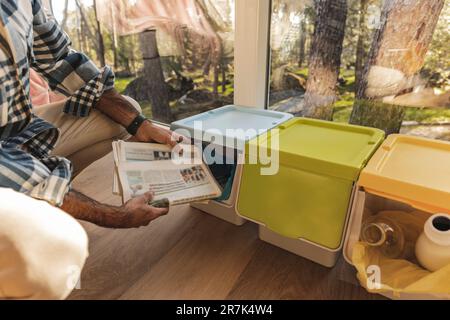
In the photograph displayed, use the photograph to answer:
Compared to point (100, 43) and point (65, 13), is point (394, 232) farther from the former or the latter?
point (65, 13)

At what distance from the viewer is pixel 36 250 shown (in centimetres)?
44

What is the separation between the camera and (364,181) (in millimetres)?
654

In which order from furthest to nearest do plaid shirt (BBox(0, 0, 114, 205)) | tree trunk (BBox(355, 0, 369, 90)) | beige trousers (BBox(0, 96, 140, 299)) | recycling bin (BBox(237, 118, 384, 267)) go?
tree trunk (BBox(355, 0, 369, 90)) → recycling bin (BBox(237, 118, 384, 267)) → plaid shirt (BBox(0, 0, 114, 205)) → beige trousers (BBox(0, 96, 140, 299))

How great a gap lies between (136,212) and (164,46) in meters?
0.93

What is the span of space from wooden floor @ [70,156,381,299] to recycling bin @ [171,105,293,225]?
6cm

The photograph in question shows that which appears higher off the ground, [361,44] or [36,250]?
[361,44]

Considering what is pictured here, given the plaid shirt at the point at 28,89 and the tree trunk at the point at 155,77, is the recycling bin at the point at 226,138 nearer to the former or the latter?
the plaid shirt at the point at 28,89

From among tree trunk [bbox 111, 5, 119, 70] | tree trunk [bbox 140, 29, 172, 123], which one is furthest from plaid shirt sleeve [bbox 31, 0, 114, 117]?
tree trunk [bbox 111, 5, 119, 70]

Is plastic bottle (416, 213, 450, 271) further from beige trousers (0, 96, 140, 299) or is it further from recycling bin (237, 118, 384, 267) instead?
beige trousers (0, 96, 140, 299)

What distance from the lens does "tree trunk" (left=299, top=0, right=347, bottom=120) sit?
102 centimetres

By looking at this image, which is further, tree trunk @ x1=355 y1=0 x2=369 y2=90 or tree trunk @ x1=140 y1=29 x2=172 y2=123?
tree trunk @ x1=140 y1=29 x2=172 y2=123

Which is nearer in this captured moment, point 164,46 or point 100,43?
point 164,46

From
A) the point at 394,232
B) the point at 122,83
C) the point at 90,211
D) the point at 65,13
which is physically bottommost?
the point at 394,232

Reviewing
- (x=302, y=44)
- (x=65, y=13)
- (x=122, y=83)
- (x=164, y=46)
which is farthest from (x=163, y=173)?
(x=65, y=13)
